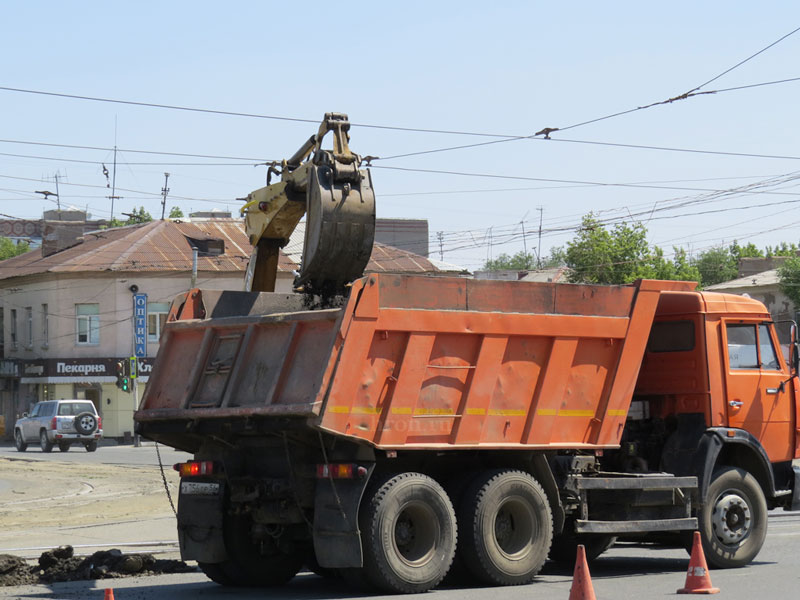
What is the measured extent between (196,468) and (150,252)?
4761 centimetres

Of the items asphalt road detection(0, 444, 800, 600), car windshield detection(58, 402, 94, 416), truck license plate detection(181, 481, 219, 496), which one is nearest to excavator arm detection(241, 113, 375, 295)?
truck license plate detection(181, 481, 219, 496)

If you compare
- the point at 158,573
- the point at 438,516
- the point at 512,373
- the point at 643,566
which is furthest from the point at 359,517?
the point at 643,566

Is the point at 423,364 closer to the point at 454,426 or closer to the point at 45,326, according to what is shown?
the point at 454,426

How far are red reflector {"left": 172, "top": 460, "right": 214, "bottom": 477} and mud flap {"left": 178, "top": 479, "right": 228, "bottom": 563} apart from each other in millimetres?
104

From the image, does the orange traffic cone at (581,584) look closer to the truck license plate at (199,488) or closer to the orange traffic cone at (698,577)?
the orange traffic cone at (698,577)

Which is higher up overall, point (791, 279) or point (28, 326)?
point (791, 279)

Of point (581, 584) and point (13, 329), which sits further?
point (13, 329)

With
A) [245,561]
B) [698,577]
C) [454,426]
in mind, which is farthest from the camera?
[245,561]

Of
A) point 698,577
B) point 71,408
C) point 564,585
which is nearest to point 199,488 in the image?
point 564,585

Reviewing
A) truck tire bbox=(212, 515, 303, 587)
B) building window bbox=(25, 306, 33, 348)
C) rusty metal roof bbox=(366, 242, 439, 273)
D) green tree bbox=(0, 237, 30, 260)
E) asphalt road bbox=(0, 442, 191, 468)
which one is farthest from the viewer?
green tree bbox=(0, 237, 30, 260)

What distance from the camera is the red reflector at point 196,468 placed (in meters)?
11.4

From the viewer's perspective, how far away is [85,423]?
44.1 meters

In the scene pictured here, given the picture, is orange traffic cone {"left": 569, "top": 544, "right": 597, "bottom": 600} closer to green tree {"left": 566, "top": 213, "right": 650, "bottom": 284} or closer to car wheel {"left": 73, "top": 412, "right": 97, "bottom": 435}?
car wheel {"left": 73, "top": 412, "right": 97, "bottom": 435}

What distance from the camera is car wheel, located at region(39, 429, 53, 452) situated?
44312mm
